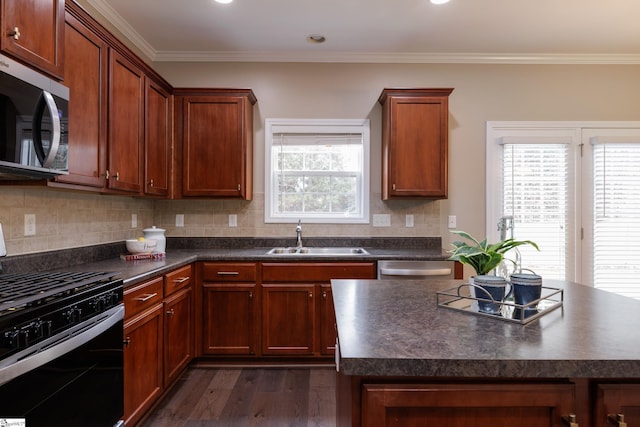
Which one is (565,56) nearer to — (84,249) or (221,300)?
(221,300)

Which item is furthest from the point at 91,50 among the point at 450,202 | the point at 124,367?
the point at 450,202

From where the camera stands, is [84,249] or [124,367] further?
[84,249]

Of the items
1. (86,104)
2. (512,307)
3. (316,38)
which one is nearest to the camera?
(512,307)

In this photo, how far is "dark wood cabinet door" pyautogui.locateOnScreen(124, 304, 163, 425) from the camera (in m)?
1.86

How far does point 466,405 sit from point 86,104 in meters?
2.25

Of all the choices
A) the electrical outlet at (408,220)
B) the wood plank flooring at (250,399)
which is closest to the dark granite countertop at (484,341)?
the wood plank flooring at (250,399)

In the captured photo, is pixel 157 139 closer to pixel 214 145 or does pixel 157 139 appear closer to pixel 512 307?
pixel 214 145

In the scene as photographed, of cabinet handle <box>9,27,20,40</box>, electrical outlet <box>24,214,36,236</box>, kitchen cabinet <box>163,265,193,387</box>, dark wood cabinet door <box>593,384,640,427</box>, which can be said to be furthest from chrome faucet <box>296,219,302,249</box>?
dark wood cabinet door <box>593,384,640,427</box>

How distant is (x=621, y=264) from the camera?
11.1 ft

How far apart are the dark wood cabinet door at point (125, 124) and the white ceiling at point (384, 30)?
0.64 meters

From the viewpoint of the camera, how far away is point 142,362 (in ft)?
6.61

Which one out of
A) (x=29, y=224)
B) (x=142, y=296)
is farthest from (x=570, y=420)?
(x=29, y=224)

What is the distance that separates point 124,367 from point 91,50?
174 cm

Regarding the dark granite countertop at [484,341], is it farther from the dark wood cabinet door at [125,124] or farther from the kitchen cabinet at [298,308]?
the dark wood cabinet door at [125,124]
